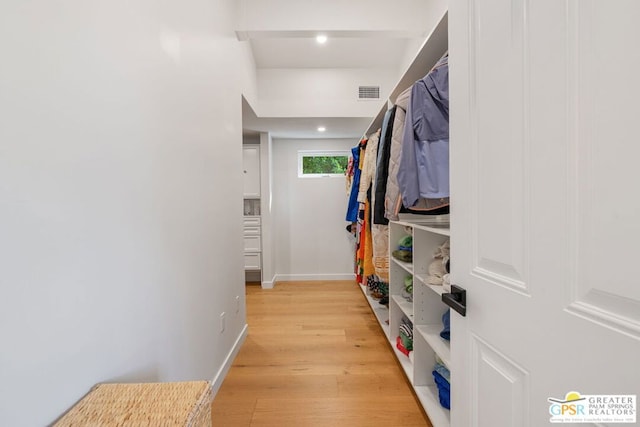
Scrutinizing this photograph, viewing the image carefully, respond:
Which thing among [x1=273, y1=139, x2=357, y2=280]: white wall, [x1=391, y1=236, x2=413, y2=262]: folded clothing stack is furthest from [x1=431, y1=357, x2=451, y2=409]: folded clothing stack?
[x1=273, y1=139, x2=357, y2=280]: white wall

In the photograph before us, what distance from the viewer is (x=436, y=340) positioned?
54.2 inches

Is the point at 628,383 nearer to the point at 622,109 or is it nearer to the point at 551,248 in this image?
the point at 551,248

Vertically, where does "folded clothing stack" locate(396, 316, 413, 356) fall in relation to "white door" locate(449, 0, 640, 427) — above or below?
below

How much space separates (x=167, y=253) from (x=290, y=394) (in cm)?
115

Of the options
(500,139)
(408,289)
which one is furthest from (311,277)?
(500,139)

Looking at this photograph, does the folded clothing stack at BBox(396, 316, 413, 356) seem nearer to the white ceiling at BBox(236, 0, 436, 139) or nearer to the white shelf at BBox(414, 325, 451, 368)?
the white shelf at BBox(414, 325, 451, 368)

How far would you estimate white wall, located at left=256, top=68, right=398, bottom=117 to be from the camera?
10.2 feet

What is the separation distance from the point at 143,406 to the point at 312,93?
309cm

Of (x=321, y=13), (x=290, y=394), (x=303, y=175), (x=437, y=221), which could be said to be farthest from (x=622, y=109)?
(x=303, y=175)

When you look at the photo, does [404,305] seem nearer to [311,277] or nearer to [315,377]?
[315,377]

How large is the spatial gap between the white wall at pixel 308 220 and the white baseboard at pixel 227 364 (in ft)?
6.10

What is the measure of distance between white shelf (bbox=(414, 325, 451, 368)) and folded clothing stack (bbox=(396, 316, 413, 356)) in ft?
0.95

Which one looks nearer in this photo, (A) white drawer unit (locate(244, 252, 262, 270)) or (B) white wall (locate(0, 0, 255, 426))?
(B) white wall (locate(0, 0, 255, 426))

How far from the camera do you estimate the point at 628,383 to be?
394 millimetres
